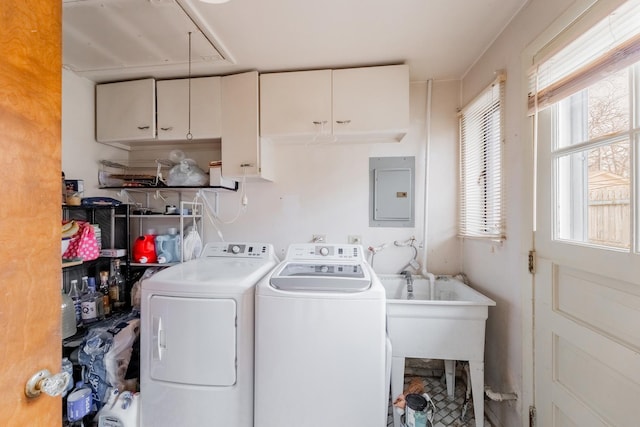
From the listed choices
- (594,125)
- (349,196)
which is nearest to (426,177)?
(349,196)

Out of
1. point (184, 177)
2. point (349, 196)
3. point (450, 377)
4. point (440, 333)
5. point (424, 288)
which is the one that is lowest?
point (450, 377)

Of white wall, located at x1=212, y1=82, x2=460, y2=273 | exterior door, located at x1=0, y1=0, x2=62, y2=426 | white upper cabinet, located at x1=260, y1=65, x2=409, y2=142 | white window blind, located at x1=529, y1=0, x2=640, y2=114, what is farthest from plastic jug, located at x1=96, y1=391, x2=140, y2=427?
white window blind, located at x1=529, y1=0, x2=640, y2=114

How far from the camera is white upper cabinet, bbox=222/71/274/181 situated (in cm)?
197

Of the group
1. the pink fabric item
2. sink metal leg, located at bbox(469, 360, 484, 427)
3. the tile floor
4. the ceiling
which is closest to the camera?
the ceiling

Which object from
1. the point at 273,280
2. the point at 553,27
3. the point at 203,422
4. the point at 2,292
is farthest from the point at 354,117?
the point at 203,422

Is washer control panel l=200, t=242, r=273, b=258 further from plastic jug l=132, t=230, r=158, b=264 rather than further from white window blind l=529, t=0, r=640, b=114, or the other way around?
white window blind l=529, t=0, r=640, b=114

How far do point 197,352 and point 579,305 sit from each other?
176cm

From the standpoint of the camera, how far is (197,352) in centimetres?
135

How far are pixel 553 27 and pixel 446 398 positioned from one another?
7.30 ft

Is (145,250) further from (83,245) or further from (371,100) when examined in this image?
(371,100)

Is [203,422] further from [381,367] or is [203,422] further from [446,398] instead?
[446,398]

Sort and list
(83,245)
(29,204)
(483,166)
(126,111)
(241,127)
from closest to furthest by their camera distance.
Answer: (29,204)
(83,245)
(483,166)
(241,127)
(126,111)

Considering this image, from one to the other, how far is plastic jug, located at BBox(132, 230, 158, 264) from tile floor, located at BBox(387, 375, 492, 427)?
2.09 meters

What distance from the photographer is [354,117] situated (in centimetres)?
189
